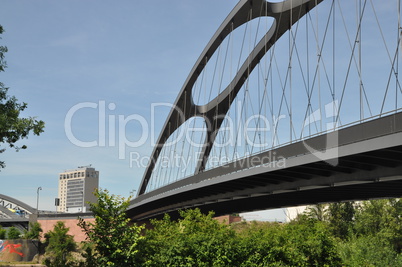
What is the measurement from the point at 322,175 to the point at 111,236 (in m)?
11.6

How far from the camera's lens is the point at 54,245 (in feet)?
198

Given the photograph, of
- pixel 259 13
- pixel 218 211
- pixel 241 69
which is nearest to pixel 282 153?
pixel 259 13

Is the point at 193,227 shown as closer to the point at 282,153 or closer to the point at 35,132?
the point at 282,153

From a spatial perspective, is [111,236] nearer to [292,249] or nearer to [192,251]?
[192,251]

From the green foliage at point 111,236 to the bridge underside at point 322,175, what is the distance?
799 centimetres

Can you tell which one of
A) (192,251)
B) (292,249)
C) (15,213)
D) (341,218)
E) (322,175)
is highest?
(15,213)

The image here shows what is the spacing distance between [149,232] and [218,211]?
3165 cm

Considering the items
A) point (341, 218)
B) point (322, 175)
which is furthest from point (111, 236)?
point (341, 218)

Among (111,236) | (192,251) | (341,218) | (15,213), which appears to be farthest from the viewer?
(15,213)

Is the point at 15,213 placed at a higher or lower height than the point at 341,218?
higher

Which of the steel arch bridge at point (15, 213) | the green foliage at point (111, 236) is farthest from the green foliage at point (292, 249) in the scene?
the steel arch bridge at point (15, 213)

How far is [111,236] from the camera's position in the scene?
1862 cm

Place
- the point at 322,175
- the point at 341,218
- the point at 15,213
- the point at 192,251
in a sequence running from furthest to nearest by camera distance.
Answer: the point at 15,213, the point at 341,218, the point at 322,175, the point at 192,251

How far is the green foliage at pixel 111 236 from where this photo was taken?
18.1m
